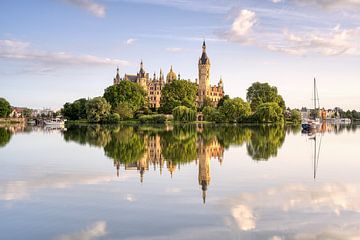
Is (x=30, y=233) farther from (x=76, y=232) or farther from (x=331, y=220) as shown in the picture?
(x=331, y=220)

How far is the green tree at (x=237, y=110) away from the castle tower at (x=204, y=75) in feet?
182

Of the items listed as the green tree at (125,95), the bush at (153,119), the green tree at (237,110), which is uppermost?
the green tree at (125,95)

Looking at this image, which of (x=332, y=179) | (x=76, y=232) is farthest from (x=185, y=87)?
(x=76, y=232)

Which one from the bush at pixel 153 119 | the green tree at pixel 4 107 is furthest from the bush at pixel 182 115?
the green tree at pixel 4 107

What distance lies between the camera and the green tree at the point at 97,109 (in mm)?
99500

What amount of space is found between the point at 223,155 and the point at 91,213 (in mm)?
15196

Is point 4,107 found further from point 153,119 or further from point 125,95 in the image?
point 153,119

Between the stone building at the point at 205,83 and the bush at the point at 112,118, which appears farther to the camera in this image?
the stone building at the point at 205,83

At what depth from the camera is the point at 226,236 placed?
943 cm

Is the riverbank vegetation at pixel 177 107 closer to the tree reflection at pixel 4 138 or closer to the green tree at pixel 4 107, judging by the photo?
the green tree at pixel 4 107

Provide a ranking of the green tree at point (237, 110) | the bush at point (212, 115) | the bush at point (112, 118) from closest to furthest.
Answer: the green tree at point (237, 110), the bush at point (112, 118), the bush at point (212, 115)

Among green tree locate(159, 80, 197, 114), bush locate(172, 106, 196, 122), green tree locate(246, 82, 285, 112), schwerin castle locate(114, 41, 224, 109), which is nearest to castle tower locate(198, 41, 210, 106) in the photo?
schwerin castle locate(114, 41, 224, 109)

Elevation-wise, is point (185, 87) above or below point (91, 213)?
above

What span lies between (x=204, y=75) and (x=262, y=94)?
40679 millimetres
